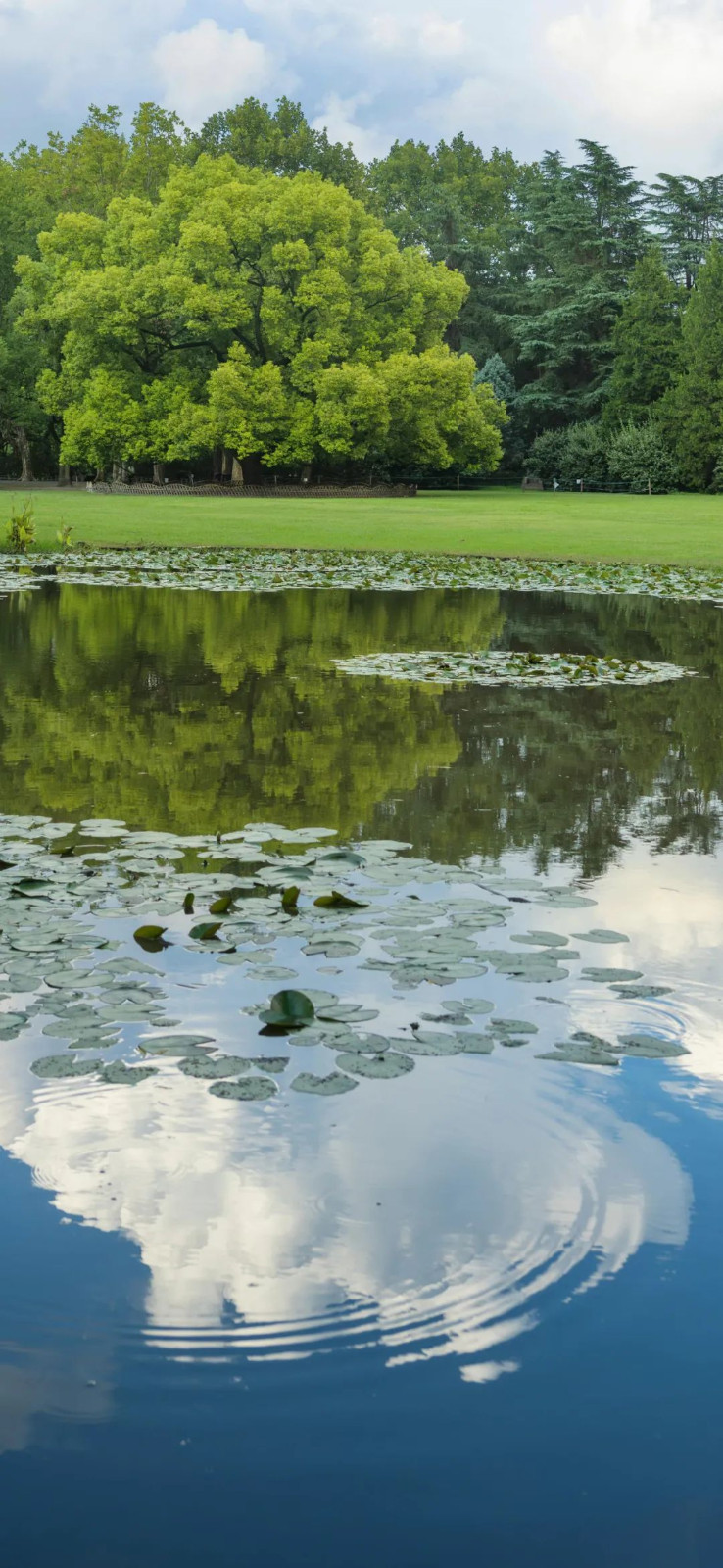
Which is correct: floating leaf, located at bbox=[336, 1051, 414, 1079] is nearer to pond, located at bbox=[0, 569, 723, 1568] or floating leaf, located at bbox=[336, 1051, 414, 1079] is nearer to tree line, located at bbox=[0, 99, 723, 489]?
pond, located at bbox=[0, 569, 723, 1568]

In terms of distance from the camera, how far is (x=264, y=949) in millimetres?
4750

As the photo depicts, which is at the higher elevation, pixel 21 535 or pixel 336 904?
pixel 336 904

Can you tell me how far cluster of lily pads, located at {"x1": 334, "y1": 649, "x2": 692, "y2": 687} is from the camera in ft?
37.8

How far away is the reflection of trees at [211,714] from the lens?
284 inches

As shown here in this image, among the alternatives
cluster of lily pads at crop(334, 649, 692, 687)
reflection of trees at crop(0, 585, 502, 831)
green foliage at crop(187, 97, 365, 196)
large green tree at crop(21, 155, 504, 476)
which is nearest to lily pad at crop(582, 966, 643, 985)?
reflection of trees at crop(0, 585, 502, 831)

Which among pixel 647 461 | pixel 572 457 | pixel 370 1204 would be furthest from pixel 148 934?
pixel 572 457

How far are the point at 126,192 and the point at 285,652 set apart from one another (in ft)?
214

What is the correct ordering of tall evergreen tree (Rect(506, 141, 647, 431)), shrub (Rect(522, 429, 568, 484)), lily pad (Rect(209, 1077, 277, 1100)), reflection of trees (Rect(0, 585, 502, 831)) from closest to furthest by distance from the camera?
1. lily pad (Rect(209, 1077, 277, 1100))
2. reflection of trees (Rect(0, 585, 502, 831))
3. shrub (Rect(522, 429, 568, 484))
4. tall evergreen tree (Rect(506, 141, 647, 431))

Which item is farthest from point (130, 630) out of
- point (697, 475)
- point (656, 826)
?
point (697, 475)

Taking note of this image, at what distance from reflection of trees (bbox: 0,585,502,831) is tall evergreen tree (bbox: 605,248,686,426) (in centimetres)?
4674

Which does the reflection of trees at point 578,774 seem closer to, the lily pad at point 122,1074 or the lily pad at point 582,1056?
the lily pad at point 582,1056

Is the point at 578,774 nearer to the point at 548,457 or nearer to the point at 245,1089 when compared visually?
the point at 245,1089

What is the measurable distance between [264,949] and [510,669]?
765 centimetres

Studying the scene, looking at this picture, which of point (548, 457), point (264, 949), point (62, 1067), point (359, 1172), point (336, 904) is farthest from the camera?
point (548, 457)
